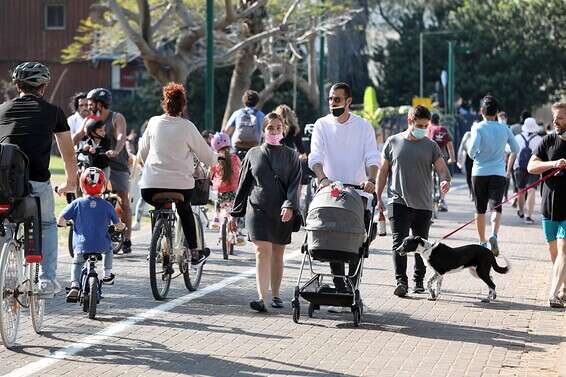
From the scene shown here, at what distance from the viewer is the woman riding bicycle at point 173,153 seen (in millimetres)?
11570

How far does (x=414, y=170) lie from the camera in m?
12.4

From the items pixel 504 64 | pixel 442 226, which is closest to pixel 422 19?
pixel 504 64

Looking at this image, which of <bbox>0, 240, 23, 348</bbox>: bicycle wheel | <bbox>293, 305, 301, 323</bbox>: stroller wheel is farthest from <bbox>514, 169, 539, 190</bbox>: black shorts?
<bbox>0, 240, 23, 348</bbox>: bicycle wheel

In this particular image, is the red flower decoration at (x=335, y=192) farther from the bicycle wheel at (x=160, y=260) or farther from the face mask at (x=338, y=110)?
the bicycle wheel at (x=160, y=260)

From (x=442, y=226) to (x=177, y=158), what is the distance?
10575 millimetres

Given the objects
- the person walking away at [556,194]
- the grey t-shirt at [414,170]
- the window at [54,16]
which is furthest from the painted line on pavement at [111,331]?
the window at [54,16]

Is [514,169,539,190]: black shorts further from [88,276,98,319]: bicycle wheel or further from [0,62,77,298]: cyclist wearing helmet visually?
[0,62,77,298]: cyclist wearing helmet

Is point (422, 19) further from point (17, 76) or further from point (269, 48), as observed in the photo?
→ point (17, 76)

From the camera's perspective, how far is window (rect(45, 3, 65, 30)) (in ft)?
202

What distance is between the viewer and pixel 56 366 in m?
8.45

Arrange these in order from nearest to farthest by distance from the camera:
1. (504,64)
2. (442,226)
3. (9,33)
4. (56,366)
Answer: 1. (56,366)
2. (442,226)
3. (9,33)
4. (504,64)

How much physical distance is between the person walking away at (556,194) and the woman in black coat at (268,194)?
241cm

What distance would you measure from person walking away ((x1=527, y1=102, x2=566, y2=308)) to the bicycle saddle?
322 cm

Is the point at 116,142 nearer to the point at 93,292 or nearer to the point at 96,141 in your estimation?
the point at 96,141
